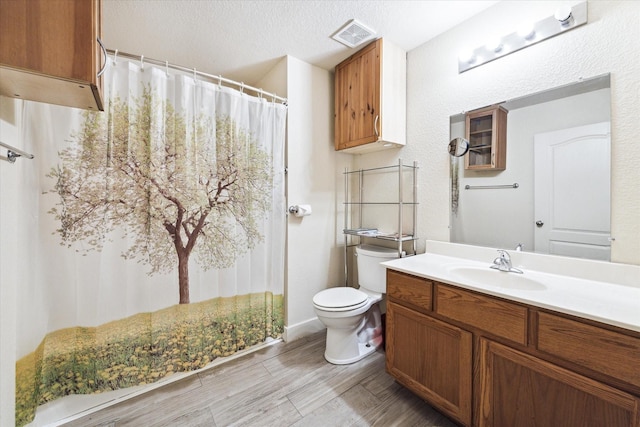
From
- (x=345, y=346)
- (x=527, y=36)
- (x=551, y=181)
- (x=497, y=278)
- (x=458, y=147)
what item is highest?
(x=527, y=36)

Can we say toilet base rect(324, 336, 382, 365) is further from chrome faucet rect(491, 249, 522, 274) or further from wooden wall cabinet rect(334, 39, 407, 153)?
wooden wall cabinet rect(334, 39, 407, 153)

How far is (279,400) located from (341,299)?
0.74 m

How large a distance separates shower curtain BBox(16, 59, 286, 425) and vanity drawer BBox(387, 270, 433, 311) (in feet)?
3.42

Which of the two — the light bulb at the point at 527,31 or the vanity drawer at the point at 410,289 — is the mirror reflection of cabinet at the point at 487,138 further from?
the vanity drawer at the point at 410,289

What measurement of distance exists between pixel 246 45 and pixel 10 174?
165 centimetres

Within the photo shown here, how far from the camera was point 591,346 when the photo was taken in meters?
0.87

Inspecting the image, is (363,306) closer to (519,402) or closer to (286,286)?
(286,286)

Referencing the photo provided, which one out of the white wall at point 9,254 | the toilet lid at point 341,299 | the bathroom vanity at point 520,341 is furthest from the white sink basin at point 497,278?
the white wall at point 9,254

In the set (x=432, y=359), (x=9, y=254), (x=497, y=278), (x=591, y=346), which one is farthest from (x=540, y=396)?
(x=9, y=254)

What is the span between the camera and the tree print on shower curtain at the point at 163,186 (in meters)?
1.37

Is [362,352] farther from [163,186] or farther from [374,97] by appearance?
[374,97]

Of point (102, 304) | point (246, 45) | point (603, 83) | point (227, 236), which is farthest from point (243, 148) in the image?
point (603, 83)

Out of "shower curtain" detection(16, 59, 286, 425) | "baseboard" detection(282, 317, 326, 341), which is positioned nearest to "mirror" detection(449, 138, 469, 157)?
"shower curtain" detection(16, 59, 286, 425)

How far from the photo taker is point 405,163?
6.85 ft
